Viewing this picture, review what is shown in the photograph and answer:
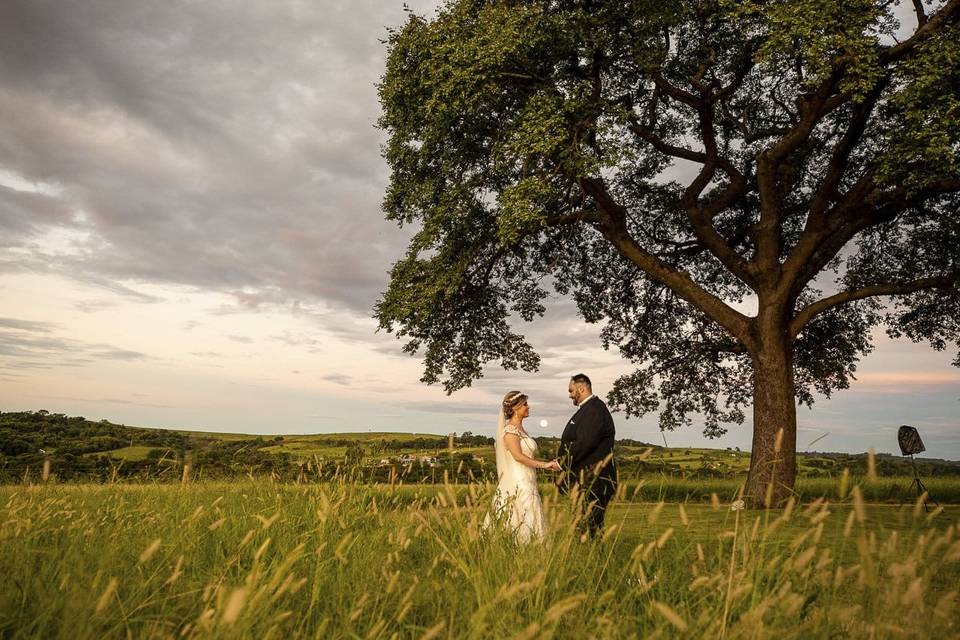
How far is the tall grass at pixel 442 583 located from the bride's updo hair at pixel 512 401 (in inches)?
71.3

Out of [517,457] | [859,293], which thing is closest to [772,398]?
[859,293]

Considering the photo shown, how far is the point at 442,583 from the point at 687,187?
54.8 feet

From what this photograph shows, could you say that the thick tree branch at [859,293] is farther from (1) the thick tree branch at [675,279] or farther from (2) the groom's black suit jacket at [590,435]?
(2) the groom's black suit jacket at [590,435]

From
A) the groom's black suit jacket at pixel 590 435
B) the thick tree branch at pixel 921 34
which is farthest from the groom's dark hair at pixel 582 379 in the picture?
the thick tree branch at pixel 921 34

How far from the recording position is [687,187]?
761 inches

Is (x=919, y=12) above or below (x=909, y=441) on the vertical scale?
above

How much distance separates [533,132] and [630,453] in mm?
10582

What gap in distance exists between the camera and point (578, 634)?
3.57 meters

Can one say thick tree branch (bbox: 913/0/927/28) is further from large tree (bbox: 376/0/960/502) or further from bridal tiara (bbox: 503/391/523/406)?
bridal tiara (bbox: 503/391/523/406)

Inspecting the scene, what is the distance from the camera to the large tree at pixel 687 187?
48.0 ft

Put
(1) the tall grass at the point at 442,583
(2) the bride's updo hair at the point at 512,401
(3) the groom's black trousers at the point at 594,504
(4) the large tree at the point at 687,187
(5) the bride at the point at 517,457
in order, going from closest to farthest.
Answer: (1) the tall grass at the point at 442,583 → (3) the groom's black trousers at the point at 594,504 → (5) the bride at the point at 517,457 → (2) the bride's updo hair at the point at 512,401 → (4) the large tree at the point at 687,187

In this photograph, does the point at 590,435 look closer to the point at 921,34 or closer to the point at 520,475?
the point at 520,475

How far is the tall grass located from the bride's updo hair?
1811 millimetres

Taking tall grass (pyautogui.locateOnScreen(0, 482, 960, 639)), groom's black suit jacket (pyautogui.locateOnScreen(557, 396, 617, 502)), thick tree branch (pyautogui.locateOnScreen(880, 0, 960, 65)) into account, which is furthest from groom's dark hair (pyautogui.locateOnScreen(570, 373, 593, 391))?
thick tree branch (pyautogui.locateOnScreen(880, 0, 960, 65))
